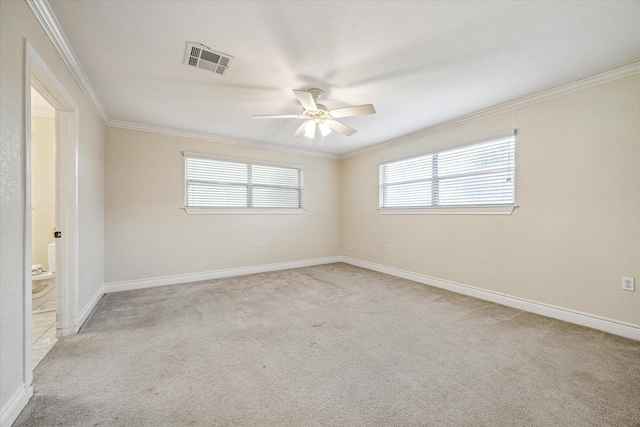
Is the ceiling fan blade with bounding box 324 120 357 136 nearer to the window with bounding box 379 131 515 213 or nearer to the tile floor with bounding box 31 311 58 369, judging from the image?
the window with bounding box 379 131 515 213

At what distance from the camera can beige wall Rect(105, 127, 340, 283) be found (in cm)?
386

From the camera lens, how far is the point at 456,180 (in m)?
3.89

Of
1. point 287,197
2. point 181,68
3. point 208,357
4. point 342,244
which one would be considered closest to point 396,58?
point 181,68

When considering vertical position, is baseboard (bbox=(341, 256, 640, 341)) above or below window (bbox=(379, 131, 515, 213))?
below

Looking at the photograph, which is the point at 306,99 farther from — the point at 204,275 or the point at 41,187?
the point at 41,187

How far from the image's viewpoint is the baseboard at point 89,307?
269 centimetres

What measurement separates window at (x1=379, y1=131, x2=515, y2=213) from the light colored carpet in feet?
4.61

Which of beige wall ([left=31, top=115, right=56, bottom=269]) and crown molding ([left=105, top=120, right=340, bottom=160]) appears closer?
beige wall ([left=31, top=115, right=56, bottom=269])

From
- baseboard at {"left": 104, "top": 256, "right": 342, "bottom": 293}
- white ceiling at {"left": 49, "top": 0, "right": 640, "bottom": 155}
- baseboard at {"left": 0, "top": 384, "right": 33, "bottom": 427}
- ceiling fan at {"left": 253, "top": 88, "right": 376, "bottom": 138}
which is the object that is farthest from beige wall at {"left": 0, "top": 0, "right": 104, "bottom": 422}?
baseboard at {"left": 104, "top": 256, "right": 342, "bottom": 293}

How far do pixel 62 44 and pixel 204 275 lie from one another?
3399 millimetres

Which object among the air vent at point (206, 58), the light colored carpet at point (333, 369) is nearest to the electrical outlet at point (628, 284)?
the light colored carpet at point (333, 369)

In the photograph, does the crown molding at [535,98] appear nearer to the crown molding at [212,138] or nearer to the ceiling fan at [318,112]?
the ceiling fan at [318,112]

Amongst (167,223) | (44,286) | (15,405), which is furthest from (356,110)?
(44,286)

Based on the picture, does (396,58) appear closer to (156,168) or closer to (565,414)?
(565,414)
